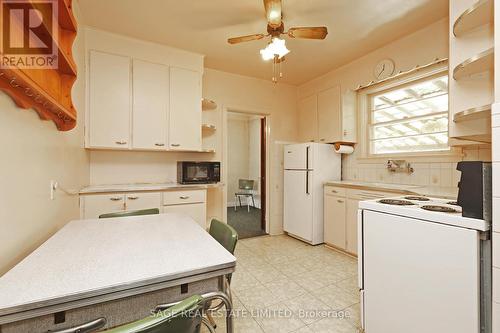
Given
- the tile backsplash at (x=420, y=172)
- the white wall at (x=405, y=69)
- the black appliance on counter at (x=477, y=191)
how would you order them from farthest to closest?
the white wall at (x=405, y=69) → the tile backsplash at (x=420, y=172) → the black appliance on counter at (x=477, y=191)

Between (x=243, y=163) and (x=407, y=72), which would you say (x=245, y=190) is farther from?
(x=407, y=72)

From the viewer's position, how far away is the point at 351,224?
9.57 feet

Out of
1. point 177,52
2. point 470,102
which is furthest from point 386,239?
point 177,52

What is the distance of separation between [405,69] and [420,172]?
4.01 ft

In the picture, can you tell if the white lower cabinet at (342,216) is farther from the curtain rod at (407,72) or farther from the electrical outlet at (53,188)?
the electrical outlet at (53,188)

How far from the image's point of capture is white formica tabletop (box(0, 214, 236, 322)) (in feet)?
2.34

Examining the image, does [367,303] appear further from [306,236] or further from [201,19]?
[201,19]

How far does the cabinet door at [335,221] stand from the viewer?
9.95ft

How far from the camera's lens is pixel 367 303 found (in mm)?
1479

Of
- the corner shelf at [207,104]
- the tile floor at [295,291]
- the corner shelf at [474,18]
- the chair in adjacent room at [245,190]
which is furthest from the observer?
the chair in adjacent room at [245,190]

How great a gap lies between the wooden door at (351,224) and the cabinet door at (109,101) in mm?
2877

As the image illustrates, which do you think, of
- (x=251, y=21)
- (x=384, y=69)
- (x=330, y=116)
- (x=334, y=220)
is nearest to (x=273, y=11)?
(x=251, y=21)

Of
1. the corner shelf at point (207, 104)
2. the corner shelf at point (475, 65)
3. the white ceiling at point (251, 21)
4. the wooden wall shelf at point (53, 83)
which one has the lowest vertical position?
the wooden wall shelf at point (53, 83)

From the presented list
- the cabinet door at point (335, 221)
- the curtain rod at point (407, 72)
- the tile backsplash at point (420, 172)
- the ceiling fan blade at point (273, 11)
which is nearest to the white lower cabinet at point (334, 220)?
the cabinet door at point (335, 221)
